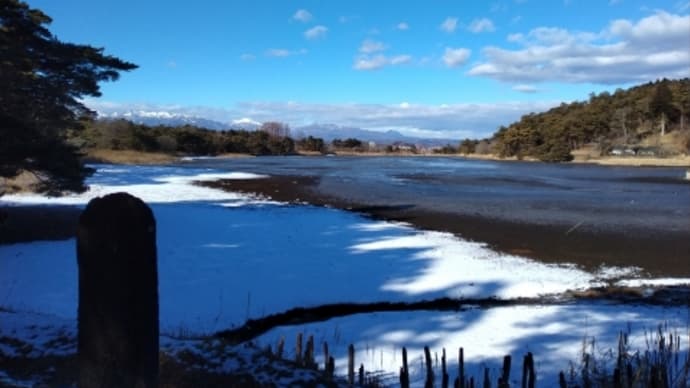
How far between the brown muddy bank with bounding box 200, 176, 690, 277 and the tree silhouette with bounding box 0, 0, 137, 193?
1022 cm

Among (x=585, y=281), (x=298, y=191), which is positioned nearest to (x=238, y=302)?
(x=585, y=281)

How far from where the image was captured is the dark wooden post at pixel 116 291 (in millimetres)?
3070

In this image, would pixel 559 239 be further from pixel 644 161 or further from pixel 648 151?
pixel 648 151

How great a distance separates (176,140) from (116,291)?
88413 millimetres

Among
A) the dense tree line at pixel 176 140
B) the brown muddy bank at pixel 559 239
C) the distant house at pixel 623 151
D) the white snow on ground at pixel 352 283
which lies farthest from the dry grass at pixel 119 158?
the distant house at pixel 623 151

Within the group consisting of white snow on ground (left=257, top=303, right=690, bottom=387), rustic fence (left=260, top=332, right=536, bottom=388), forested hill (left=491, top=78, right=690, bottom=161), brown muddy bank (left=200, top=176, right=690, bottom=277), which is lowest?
white snow on ground (left=257, top=303, right=690, bottom=387)

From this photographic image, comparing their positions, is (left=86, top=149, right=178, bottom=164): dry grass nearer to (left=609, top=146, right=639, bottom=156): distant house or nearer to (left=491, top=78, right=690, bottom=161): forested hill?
(left=491, top=78, right=690, bottom=161): forested hill

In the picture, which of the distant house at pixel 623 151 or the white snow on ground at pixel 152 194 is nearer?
the white snow on ground at pixel 152 194

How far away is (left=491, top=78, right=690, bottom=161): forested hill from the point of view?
3413 inches

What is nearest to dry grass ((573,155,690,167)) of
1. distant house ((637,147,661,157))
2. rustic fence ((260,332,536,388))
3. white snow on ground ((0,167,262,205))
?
distant house ((637,147,661,157))

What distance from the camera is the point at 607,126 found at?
92.6m

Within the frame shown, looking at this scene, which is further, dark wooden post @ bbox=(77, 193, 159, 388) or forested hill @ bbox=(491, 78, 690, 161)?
forested hill @ bbox=(491, 78, 690, 161)

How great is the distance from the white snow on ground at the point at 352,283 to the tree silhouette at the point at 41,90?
72.2 inches

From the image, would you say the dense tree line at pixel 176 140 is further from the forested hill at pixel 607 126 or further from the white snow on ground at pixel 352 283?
the white snow on ground at pixel 352 283
